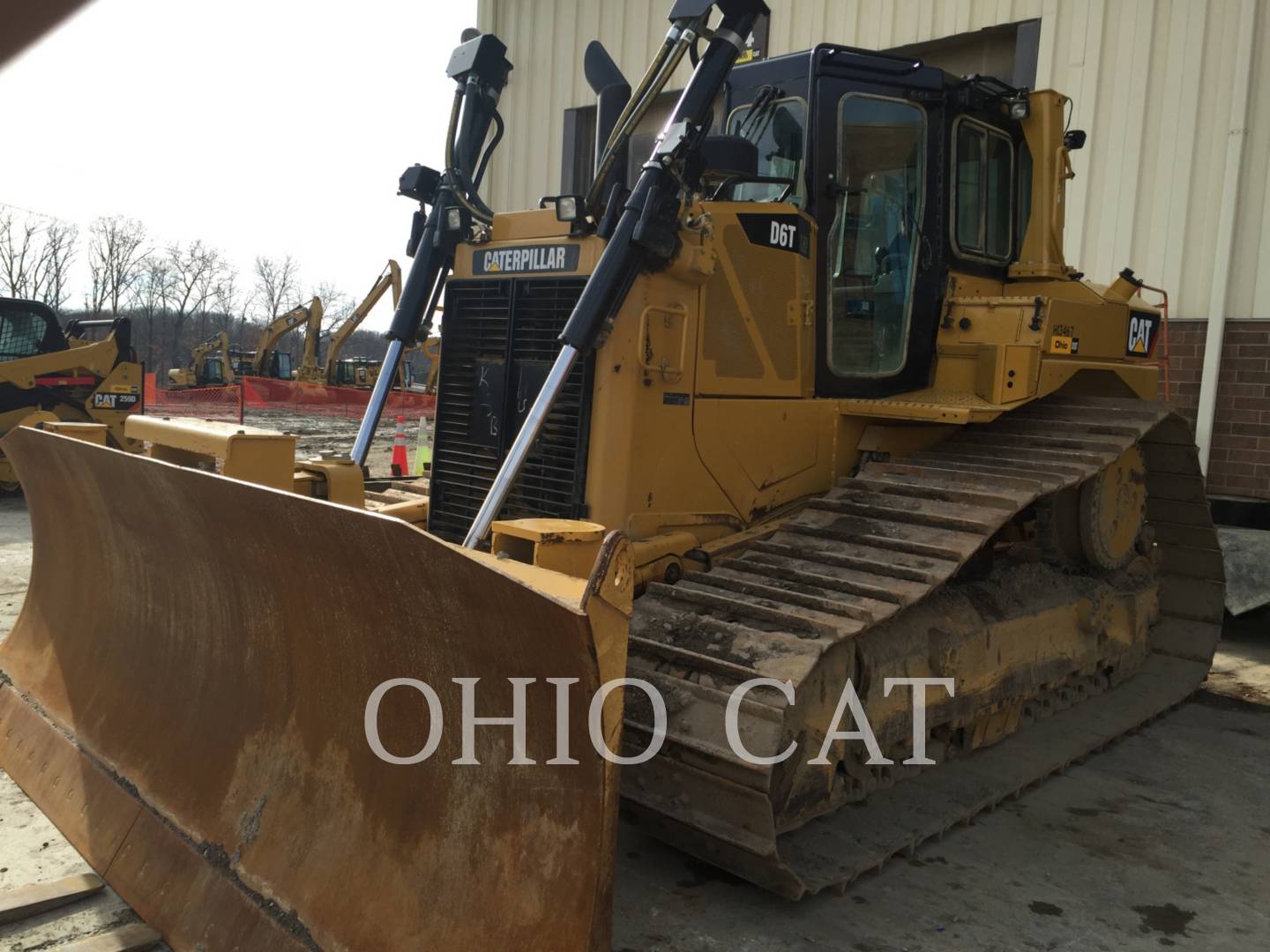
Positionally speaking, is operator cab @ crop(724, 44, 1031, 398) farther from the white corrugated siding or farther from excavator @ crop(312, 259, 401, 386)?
excavator @ crop(312, 259, 401, 386)

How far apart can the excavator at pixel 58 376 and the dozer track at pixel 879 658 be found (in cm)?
1017

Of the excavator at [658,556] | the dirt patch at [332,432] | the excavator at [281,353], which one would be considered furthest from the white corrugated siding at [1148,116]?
the excavator at [281,353]

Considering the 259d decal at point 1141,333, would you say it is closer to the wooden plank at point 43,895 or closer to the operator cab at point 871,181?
the operator cab at point 871,181

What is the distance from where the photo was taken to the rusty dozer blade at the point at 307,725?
2564 mm

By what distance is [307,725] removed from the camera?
10.7 feet

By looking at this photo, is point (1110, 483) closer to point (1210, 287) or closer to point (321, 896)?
point (1210, 287)

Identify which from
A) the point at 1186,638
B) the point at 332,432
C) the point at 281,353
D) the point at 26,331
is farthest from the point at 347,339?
the point at 1186,638

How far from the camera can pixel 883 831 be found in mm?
3961

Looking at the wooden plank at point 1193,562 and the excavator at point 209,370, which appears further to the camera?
the excavator at point 209,370

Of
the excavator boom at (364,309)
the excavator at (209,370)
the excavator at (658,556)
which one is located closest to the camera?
the excavator at (658,556)

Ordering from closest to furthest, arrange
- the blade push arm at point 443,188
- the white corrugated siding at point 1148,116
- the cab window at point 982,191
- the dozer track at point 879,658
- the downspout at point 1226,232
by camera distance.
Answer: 1. the dozer track at point 879,658
2. the blade push arm at point 443,188
3. the cab window at point 982,191
4. the downspout at point 1226,232
5. the white corrugated siding at point 1148,116

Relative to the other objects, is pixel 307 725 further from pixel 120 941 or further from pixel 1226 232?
pixel 1226 232

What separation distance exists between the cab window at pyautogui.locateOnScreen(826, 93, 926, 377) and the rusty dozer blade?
2.61m

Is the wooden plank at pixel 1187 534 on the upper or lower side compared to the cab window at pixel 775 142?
lower
